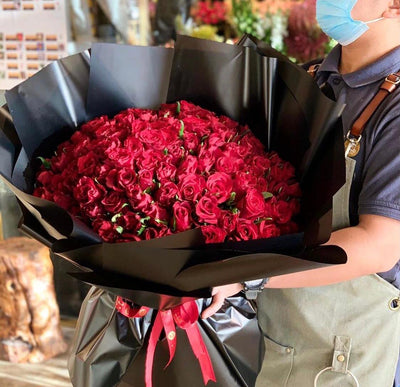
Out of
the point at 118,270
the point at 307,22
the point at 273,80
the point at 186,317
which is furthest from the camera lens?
the point at 307,22

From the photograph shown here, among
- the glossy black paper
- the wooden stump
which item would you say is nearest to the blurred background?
the wooden stump

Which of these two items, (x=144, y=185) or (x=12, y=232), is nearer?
(x=144, y=185)

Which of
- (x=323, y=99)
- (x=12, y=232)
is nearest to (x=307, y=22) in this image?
(x=12, y=232)

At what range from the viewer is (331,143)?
88cm

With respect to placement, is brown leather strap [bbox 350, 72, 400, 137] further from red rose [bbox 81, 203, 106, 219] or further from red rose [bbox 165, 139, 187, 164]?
red rose [bbox 81, 203, 106, 219]

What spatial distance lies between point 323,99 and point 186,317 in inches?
16.4

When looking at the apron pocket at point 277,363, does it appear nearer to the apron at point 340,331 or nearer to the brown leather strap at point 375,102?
the apron at point 340,331

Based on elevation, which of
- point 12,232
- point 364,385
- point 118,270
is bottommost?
point 12,232

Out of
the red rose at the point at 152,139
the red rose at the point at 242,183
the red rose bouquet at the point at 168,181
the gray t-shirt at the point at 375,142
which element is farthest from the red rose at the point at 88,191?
the gray t-shirt at the point at 375,142

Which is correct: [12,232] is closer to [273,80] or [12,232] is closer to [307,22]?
[273,80]

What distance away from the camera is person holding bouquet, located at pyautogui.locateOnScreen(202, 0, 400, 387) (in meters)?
0.95

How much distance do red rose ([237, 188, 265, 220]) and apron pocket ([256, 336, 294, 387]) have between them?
0.41m

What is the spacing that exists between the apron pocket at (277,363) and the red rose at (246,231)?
0.41 meters

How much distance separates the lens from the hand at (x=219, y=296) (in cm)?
86
